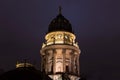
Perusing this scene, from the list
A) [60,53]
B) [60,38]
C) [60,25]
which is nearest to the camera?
[60,53]

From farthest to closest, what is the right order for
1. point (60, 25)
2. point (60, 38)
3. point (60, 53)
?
point (60, 25)
point (60, 38)
point (60, 53)

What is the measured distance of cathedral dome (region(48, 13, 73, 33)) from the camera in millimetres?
98800

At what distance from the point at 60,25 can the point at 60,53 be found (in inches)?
314

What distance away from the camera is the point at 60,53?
312ft

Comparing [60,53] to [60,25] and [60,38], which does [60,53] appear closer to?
[60,38]

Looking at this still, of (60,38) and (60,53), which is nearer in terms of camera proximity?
(60,53)

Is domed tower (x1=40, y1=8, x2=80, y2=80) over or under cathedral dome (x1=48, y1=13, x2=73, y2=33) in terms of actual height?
under

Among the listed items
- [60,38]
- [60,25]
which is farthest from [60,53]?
[60,25]

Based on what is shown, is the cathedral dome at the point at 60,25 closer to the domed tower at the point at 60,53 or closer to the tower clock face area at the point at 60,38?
the domed tower at the point at 60,53

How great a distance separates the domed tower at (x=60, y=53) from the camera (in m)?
93.9

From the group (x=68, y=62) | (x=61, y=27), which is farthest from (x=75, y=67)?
(x=61, y=27)

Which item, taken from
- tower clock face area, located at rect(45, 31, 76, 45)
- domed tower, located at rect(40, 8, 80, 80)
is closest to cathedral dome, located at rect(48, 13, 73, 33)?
domed tower, located at rect(40, 8, 80, 80)

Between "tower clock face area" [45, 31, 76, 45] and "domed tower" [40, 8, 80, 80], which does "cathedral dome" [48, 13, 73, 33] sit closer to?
"domed tower" [40, 8, 80, 80]

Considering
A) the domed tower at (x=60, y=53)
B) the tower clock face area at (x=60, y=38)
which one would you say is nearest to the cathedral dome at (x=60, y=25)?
the domed tower at (x=60, y=53)
